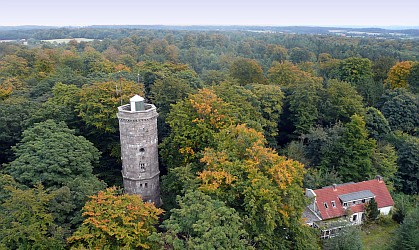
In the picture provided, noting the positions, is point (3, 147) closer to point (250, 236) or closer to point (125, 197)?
point (125, 197)

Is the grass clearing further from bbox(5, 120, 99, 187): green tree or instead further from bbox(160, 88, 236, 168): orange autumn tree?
bbox(5, 120, 99, 187): green tree

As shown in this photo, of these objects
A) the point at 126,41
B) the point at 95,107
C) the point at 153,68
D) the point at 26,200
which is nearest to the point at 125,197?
the point at 26,200

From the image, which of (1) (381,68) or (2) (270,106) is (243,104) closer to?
(2) (270,106)

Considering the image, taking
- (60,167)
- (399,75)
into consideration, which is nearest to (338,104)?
(399,75)

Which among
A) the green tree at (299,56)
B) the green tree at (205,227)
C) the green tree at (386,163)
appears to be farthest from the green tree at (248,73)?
Answer: the green tree at (205,227)

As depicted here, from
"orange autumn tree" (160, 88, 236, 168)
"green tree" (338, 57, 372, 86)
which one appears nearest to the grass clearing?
"orange autumn tree" (160, 88, 236, 168)
